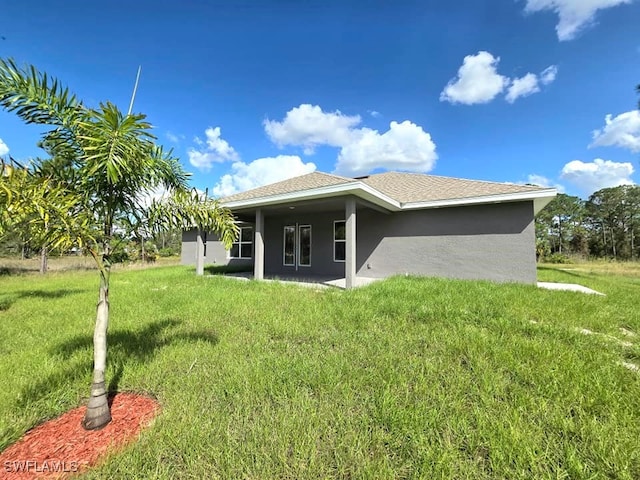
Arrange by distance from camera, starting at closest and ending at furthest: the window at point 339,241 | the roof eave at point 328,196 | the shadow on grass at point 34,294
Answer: the shadow on grass at point 34,294, the roof eave at point 328,196, the window at point 339,241

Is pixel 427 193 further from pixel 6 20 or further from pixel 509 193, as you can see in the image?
pixel 6 20

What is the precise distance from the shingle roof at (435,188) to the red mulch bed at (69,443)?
9.72 m

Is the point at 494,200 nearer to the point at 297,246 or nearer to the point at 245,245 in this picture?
the point at 297,246

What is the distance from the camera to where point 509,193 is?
8.59 meters

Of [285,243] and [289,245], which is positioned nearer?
[289,245]

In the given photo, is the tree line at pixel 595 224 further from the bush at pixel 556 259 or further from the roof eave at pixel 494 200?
the roof eave at pixel 494 200

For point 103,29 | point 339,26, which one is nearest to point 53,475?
point 103,29

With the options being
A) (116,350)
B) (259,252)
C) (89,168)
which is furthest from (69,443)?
(259,252)

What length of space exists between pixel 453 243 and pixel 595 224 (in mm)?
43321

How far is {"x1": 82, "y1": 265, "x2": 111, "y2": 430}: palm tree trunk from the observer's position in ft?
7.73

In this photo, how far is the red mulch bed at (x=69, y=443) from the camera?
1.95 metres

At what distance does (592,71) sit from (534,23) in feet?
9.40

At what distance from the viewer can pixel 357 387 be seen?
2.89 metres

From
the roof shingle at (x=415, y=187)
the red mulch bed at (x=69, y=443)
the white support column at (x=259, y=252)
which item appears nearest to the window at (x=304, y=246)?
the roof shingle at (x=415, y=187)
